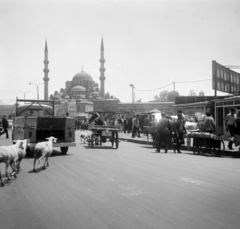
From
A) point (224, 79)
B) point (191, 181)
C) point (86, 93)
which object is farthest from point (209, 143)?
point (86, 93)

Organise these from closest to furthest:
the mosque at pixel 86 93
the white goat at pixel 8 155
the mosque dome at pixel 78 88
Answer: the white goat at pixel 8 155
the mosque at pixel 86 93
the mosque dome at pixel 78 88

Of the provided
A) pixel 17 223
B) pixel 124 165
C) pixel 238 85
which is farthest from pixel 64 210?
pixel 238 85

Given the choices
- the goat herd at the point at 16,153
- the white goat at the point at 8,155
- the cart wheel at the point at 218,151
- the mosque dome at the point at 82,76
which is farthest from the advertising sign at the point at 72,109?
the mosque dome at the point at 82,76

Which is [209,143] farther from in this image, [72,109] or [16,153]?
[72,109]

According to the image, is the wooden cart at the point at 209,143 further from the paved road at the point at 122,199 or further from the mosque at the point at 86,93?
the mosque at the point at 86,93

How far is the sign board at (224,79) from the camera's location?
84.0ft

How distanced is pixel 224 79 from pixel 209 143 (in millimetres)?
15555

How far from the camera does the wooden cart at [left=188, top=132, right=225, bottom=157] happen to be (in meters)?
12.0

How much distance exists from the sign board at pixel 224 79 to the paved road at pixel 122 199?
60.2 feet

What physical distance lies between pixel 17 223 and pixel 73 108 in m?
41.2

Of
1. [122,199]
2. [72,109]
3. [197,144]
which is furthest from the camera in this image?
[72,109]

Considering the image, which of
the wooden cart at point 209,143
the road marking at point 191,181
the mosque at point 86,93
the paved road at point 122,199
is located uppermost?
the mosque at point 86,93

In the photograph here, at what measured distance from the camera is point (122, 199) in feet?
17.3

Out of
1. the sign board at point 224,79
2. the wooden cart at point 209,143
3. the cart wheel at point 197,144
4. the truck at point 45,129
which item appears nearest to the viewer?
the truck at point 45,129
